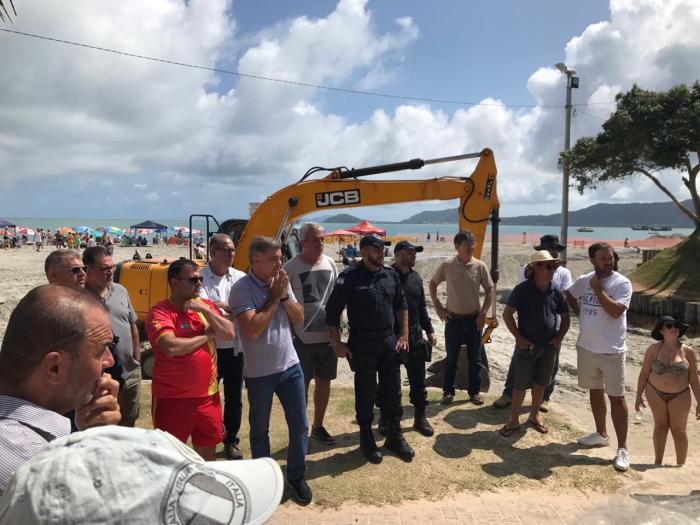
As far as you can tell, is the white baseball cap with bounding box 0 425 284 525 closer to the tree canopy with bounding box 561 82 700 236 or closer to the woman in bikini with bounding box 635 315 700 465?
the woman in bikini with bounding box 635 315 700 465

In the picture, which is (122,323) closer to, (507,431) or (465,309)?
(465,309)

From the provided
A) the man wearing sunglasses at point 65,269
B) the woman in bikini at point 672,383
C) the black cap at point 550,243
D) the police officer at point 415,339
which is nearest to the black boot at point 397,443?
the police officer at point 415,339

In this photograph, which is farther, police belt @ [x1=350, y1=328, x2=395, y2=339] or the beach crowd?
police belt @ [x1=350, y1=328, x2=395, y2=339]

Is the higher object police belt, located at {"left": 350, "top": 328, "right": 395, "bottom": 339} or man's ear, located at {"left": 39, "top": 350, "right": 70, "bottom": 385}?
man's ear, located at {"left": 39, "top": 350, "right": 70, "bottom": 385}

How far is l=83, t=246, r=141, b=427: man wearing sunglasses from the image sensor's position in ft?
12.5

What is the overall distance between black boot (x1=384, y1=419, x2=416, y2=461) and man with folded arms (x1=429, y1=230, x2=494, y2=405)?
57.7 inches

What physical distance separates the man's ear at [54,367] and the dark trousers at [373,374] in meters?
3.22

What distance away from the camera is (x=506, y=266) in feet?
73.4

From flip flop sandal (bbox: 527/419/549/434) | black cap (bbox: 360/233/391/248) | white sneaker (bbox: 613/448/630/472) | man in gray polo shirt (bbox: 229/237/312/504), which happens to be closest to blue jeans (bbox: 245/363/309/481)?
man in gray polo shirt (bbox: 229/237/312/504)

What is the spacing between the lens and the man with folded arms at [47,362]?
3.53 feet

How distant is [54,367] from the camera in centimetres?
116

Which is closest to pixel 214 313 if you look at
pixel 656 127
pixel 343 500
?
pixel 343 500

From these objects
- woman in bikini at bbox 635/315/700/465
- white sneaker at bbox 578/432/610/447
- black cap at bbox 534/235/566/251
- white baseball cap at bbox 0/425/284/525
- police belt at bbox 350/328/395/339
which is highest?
black cap at bbox 534/235/566/251

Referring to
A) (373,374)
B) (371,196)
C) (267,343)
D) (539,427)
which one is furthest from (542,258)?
(267,343)
